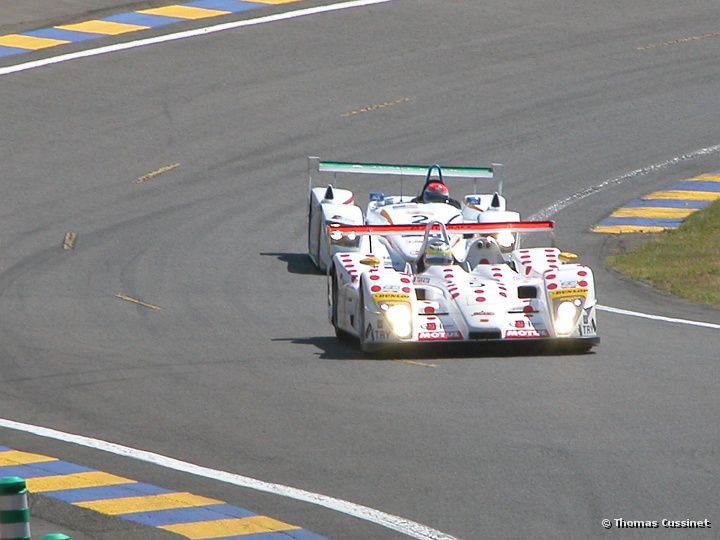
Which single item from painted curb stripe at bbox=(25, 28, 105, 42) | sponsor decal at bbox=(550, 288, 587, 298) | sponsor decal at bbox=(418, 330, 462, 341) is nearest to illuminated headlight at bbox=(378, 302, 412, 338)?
sponsor decal at bbox=(418, 330, 462, 341)

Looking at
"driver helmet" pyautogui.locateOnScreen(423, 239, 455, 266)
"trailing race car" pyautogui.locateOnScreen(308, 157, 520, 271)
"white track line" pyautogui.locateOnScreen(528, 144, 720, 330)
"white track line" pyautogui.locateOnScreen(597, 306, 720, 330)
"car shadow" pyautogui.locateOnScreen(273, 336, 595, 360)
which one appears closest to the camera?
"car shadow" pyautogui.locateOnScreen(273, 336, 595, 360)

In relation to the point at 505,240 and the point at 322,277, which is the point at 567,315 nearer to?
the point at 505,240

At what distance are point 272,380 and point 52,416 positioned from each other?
229 cm

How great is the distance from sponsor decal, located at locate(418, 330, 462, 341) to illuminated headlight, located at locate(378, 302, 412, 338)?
0.15m

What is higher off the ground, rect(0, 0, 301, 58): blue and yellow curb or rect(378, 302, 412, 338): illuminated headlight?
rect(0, 0, 301, 58): blue and yellow curb

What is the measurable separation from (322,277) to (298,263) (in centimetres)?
105

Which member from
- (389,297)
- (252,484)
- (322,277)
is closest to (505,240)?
(322,277)

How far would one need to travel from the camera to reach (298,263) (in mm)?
23000

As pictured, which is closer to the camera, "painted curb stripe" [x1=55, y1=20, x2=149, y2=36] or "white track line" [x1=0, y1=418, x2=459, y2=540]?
"white track line" [x1=0, y1=418, x2=459, y2=540]

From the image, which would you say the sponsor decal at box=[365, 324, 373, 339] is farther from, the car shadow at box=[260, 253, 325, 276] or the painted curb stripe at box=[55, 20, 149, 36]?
the painted curb stripe at box=[55, 20, 149, 36]

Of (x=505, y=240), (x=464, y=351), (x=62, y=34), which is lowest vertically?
(x=464, y=351)

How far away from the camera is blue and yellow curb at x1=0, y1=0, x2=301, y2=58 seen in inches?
1384
